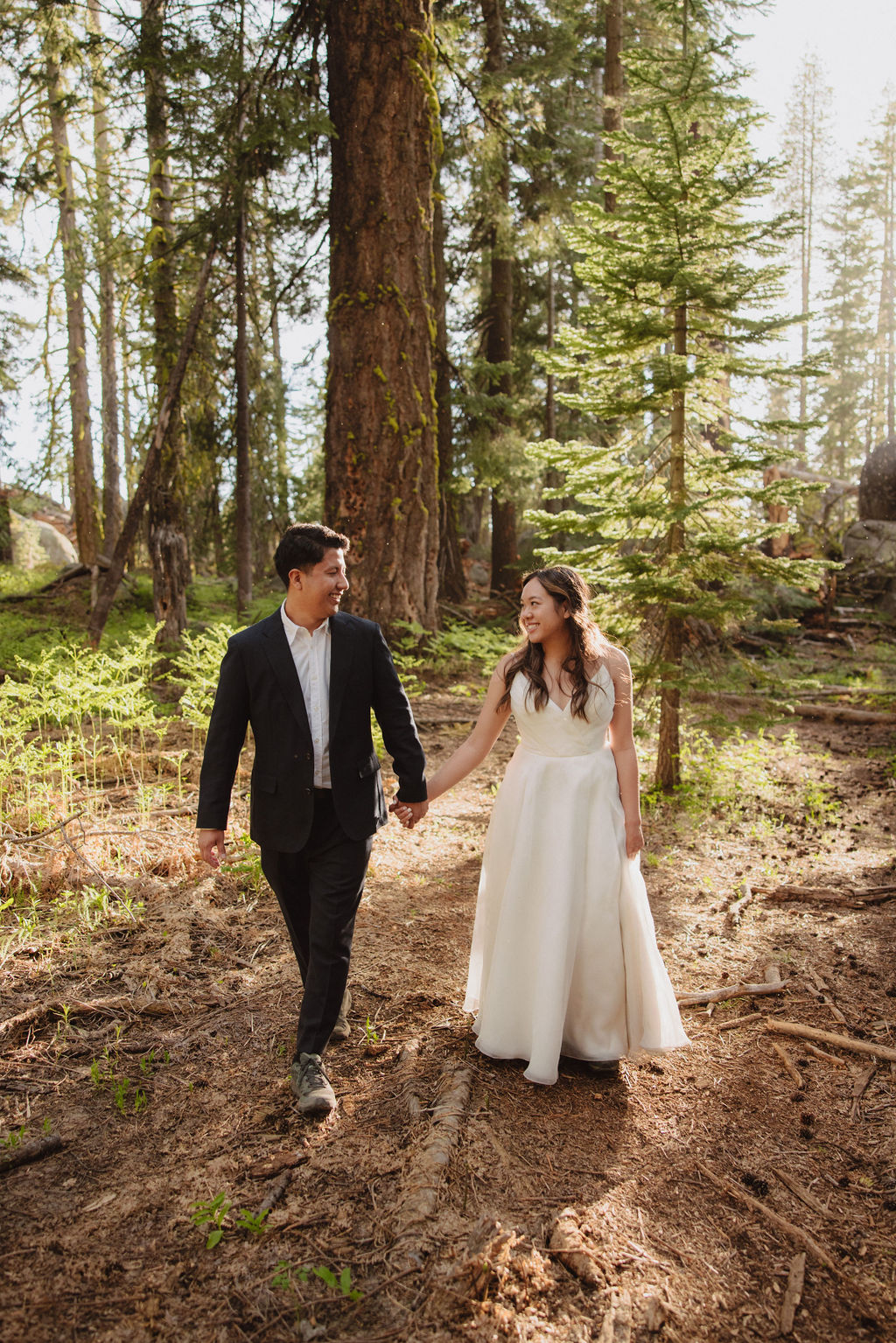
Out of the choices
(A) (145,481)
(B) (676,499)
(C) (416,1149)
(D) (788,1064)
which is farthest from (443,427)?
(C) (416,1149)

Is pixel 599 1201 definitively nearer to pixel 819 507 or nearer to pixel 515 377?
pixel 515 377

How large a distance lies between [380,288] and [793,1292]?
905cm

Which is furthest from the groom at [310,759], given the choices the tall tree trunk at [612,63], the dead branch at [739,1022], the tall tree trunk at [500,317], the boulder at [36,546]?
the boulder at [36,546]

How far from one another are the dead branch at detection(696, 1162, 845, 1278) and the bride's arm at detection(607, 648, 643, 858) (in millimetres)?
1162

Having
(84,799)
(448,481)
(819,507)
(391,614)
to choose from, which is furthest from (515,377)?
(84,799)

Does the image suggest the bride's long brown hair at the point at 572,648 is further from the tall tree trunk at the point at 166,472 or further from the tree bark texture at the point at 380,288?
the tall tree trunk at the point at 166,472

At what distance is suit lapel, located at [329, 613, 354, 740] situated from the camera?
10.8ft

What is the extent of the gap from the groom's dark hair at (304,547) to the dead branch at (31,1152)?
2.17m

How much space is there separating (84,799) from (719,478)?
5440 millimetres

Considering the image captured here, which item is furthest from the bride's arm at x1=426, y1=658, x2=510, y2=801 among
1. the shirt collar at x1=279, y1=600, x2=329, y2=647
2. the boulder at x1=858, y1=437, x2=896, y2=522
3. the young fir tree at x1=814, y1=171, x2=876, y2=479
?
the young fir tree at x1=814, y1=171, x2=876, y2=479

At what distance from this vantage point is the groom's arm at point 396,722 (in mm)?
3424

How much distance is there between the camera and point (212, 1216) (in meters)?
2.58

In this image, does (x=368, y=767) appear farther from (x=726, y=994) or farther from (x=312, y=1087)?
(x=726, y=994)

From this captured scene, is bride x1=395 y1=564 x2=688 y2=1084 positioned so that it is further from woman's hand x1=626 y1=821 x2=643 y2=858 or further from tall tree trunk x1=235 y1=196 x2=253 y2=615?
tall tree trunk x1=235 y1=196 x2=253 y2=615
